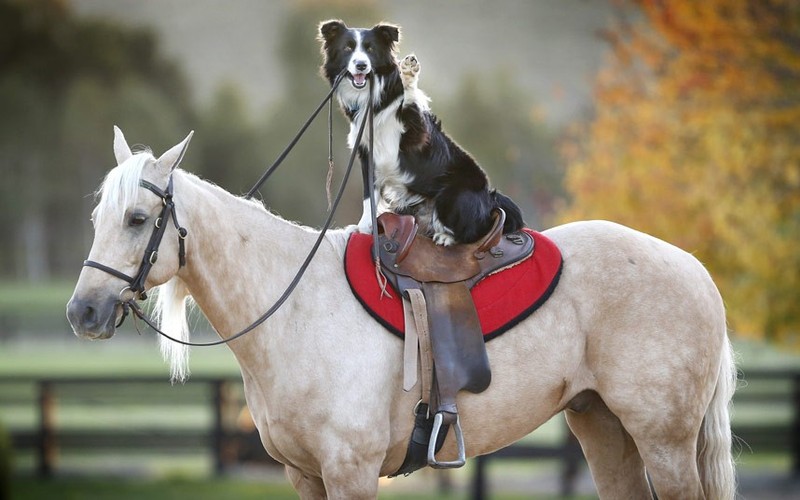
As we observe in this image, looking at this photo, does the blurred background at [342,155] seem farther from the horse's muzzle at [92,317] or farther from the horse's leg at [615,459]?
the horse's leg at [615,459]

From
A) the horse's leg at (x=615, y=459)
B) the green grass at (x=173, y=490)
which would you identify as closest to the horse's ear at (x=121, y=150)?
the horse's leg at (x=615, y=459)

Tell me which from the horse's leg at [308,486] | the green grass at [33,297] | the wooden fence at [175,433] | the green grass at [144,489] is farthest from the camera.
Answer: the green grass at [33,297]

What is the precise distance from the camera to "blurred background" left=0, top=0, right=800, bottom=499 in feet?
31.5

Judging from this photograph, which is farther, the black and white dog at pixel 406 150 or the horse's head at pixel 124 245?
the black and white dog at pixel 406 150

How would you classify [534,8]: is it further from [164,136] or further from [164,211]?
[164,211]

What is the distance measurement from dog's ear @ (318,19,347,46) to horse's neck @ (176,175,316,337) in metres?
0.99

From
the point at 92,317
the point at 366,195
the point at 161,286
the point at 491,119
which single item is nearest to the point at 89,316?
the point at 92,317

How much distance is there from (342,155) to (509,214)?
35528mm

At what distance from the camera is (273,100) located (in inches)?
1811

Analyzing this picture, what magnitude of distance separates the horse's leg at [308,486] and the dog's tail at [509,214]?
5.15 feet

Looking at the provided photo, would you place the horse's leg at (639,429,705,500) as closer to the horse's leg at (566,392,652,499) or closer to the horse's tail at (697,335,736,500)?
the horse's tail at (697,335,736,500)

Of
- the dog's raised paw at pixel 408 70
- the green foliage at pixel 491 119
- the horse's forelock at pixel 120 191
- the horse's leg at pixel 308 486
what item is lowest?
the green foliage at pixel 491 119

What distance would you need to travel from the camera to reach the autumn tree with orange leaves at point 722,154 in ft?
30.4

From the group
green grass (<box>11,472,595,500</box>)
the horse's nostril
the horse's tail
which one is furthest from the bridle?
green grass (<box>11,472,595,500</box>)
